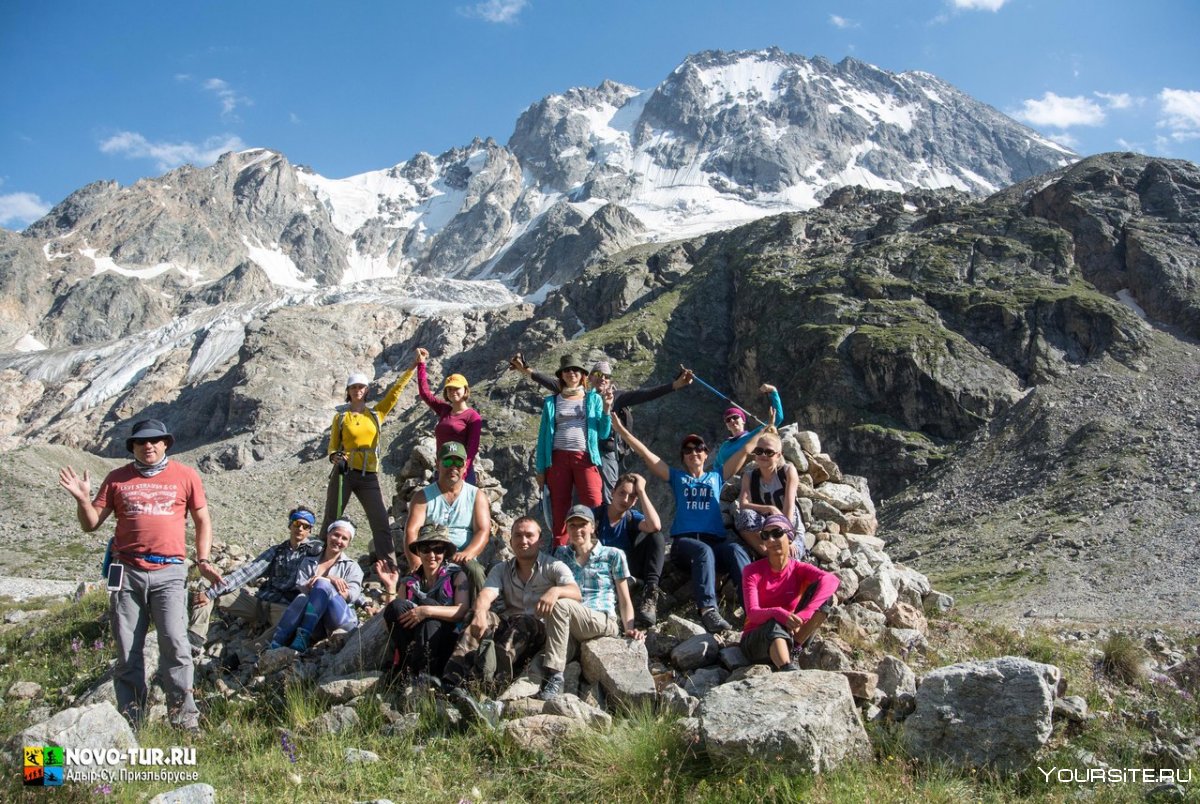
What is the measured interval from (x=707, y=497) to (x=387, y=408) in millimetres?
5209

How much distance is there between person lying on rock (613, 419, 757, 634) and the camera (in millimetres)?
8797

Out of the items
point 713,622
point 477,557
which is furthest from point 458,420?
point 713,622

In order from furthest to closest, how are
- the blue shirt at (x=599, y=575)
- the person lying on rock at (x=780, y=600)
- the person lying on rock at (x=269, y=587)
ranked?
the person lying on rock at (x=269, y=587)
the blue shirt at (x=599, y=575)
the person lying on rock at (x=780, y=600)

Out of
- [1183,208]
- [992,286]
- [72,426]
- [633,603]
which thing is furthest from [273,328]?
[633,603]

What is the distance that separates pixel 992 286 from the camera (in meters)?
90.2

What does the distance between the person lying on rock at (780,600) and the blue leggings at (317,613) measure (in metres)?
4.75

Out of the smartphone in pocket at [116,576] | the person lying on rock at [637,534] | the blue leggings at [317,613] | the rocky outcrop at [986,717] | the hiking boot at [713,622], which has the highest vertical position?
the smartphone in pocket at [116,576]

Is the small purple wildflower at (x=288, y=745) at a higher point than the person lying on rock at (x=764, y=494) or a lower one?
lower

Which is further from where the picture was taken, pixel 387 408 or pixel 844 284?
pixel 844 284

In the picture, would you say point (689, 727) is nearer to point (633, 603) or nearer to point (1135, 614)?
point (633, 603)

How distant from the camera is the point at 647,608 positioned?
8.52 metres

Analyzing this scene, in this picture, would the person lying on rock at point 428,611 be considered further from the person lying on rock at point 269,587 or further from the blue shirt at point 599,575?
the person lying on rock at point 269,587

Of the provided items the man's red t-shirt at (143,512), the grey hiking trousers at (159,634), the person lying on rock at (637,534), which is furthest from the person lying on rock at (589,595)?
the man's red t-shirt at (143,512)

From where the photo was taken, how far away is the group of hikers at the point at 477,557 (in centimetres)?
698
